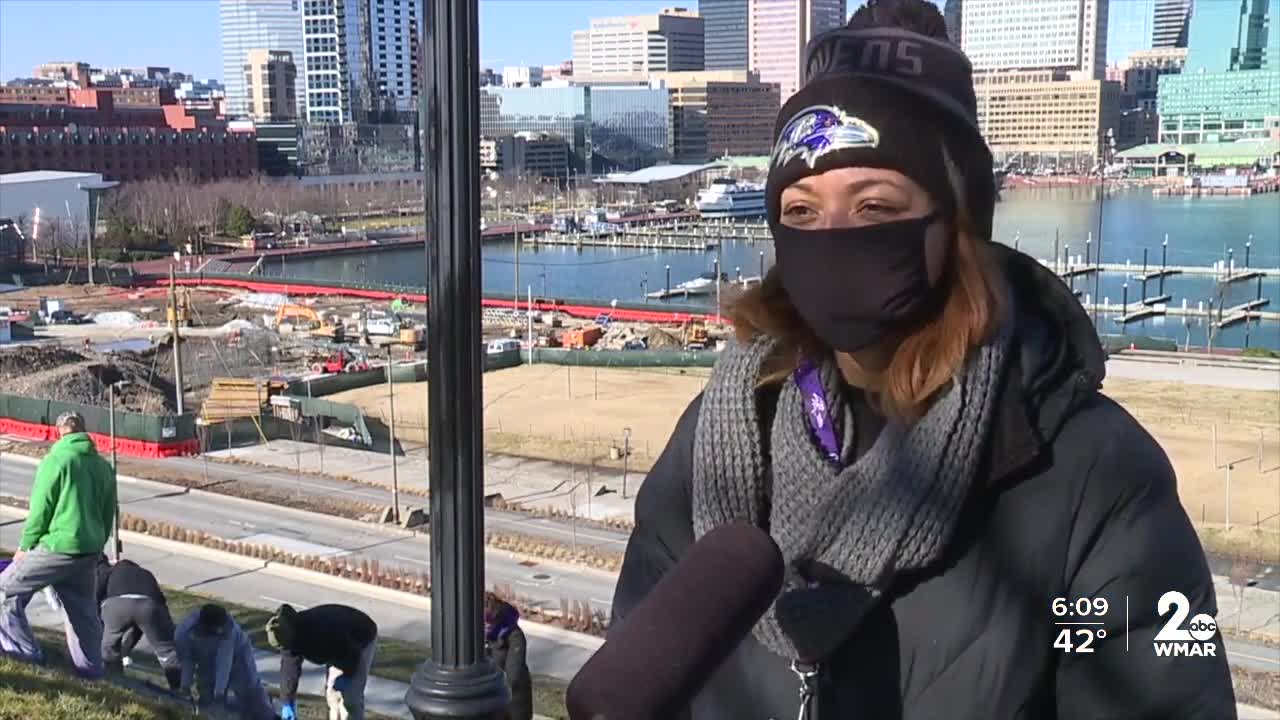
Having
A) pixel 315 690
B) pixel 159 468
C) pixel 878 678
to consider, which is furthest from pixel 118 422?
pixel 878 678

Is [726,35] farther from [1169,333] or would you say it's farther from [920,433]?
[920,433]

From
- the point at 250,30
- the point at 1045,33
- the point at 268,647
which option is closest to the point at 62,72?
the point at 250,30

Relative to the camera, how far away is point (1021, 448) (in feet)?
3.96

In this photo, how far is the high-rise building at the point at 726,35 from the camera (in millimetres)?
165500

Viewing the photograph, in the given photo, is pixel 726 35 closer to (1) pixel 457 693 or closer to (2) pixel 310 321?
(2) pixel 310 321

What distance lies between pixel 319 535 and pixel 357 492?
347cm

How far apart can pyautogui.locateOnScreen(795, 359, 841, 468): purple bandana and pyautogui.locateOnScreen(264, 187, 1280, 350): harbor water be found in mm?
47634

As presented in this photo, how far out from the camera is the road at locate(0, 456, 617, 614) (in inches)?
587

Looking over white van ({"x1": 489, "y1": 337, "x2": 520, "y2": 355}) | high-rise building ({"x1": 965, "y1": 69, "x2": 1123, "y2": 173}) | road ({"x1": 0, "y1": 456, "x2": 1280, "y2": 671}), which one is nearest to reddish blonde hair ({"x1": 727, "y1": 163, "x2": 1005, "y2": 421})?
road ({"x1": 0, "y1": 456, "x2": 1280, "y2": 671})

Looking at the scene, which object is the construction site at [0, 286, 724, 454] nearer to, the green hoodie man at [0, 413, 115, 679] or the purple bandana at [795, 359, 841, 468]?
the green hoodie man at [0, 413, 115, 679]

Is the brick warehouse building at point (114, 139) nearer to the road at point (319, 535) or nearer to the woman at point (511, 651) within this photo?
the road at point (319, 535)

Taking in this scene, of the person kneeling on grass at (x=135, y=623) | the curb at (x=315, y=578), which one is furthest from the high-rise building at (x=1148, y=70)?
the person kneeling on grass at (x=135, y=623)

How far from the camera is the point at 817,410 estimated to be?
53.4 inches

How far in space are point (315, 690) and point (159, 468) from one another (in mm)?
16198
